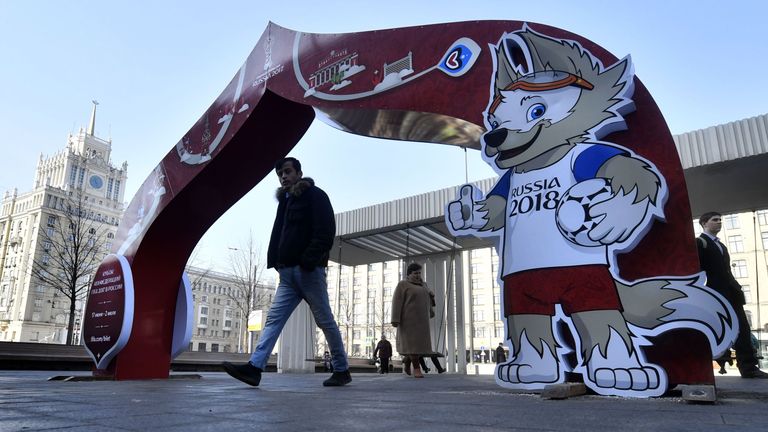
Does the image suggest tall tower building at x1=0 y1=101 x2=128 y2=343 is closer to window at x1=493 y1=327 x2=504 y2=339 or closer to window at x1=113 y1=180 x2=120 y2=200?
window at x1=113 y1=180 x2=120 y2=200

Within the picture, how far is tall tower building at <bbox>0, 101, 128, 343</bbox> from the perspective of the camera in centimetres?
8244

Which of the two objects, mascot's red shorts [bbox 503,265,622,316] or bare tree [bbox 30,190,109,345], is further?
bare tree [bbox 30,190,109,345]

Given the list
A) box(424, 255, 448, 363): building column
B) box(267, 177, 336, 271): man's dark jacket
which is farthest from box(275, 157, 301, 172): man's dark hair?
box(424, 255, 448, 363): building column

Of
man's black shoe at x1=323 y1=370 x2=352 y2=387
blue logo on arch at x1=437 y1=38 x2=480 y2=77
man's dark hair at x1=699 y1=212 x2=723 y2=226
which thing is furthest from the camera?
man's dark hair at x1=699 y1=212 x2=723 y2=226

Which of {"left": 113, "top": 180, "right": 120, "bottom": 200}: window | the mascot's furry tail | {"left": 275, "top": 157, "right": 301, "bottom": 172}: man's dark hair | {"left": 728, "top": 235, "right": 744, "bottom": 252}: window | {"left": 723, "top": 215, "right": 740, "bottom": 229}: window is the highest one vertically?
{"left": 113, "top": 180, "right": 120, "bottom": 200}: window

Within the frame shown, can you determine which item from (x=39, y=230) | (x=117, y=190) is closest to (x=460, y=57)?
(x=39, y=230)

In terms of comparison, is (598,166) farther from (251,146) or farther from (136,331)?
(136,331)

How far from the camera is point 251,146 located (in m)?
7.34

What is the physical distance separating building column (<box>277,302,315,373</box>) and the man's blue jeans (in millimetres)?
8877

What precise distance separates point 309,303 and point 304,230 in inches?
26.8

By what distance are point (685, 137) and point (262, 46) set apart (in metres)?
6.76

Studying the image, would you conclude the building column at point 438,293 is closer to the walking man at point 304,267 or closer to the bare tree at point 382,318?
the walking man at point 304,267

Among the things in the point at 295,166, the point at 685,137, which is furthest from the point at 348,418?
the point at 685,137

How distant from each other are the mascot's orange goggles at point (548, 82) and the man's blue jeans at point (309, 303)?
2.42 meters
